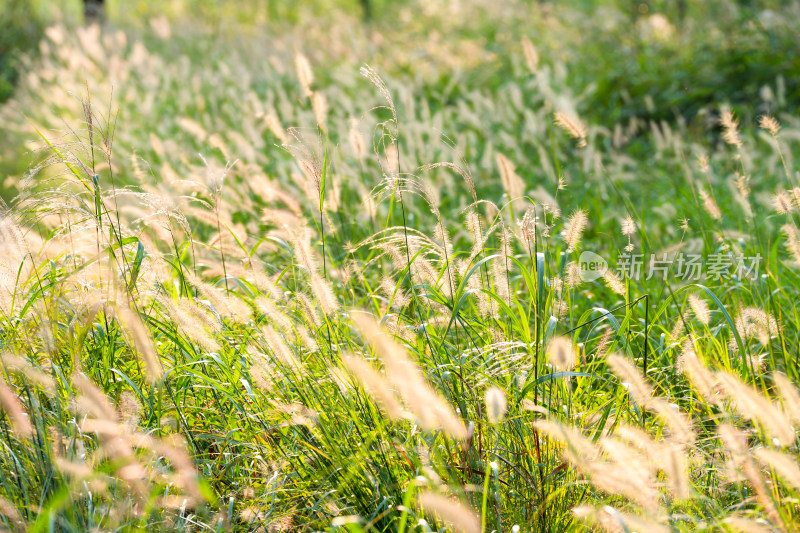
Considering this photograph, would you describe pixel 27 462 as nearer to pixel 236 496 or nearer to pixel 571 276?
pixel 236 496

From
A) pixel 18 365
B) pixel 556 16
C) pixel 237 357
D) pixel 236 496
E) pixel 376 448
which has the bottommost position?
pixel 236 496

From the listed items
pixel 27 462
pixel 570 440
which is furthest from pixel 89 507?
pixel 570 440

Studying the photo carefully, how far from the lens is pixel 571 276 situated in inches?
79.6

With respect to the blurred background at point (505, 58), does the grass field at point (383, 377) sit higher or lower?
lower

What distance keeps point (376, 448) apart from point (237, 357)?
58 centimetres

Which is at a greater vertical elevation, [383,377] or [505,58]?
[505,58]

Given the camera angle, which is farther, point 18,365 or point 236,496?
point 236,496

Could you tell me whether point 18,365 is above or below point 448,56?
below

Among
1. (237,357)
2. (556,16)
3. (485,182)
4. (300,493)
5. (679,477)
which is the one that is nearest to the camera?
(679,477)

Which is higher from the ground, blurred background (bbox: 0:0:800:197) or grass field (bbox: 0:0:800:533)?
blurred background (bbox: 0:0:800:197)

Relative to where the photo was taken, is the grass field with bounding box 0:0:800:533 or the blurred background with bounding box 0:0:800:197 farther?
the blurred background with bounding box 0:0:800:197

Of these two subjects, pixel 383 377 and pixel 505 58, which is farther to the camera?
pixel 505 58

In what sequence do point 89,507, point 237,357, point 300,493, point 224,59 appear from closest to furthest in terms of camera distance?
point 89,507 → point 300,493 → point 237,357 → point 224,59

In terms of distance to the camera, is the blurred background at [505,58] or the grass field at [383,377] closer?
the grass field at [383,377]
